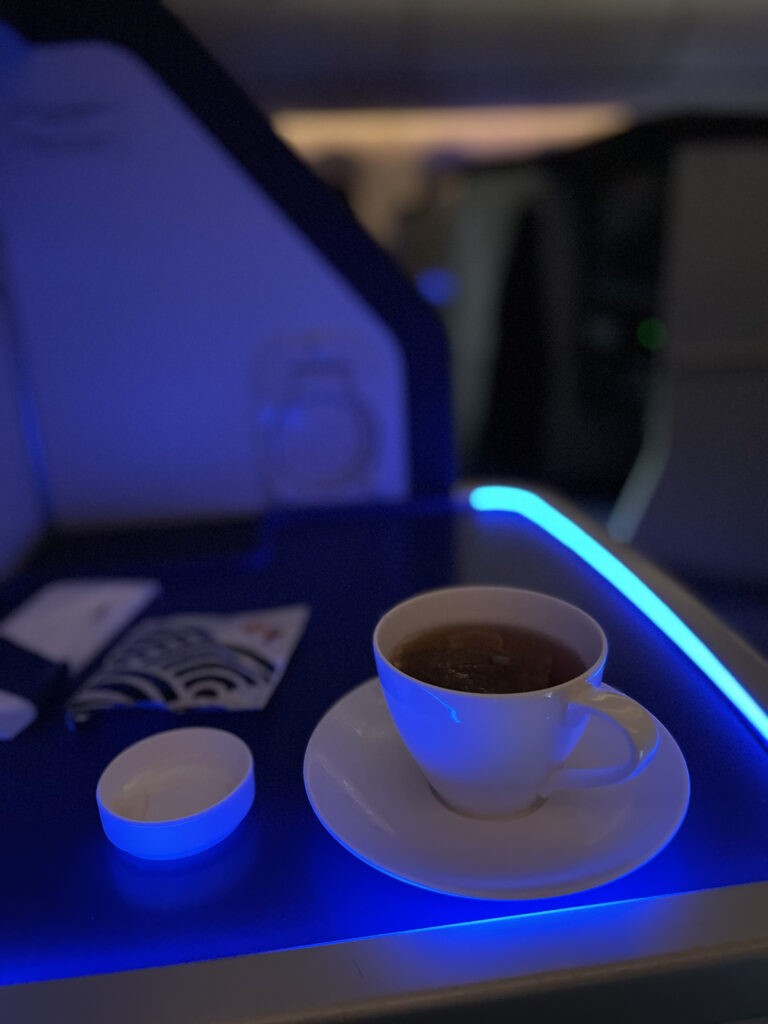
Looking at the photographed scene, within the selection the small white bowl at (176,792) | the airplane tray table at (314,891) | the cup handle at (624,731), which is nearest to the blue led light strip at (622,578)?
the airplane tray table at (314,891)

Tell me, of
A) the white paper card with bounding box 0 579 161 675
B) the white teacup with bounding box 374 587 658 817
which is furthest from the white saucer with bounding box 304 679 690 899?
the white paper card with bounding box 0 579 161 675

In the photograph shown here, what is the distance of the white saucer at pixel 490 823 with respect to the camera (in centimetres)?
26

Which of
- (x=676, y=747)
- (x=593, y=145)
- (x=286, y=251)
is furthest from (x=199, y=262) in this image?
(x=593, y=145)

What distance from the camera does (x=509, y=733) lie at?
10.5 inches

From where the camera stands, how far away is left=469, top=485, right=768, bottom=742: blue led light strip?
38 cm

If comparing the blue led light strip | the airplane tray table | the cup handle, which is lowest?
the blue led light strip

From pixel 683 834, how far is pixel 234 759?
0.20 m

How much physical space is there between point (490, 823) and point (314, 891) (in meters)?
0.07

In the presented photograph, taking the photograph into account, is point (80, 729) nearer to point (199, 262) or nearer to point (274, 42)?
point (199, 262)

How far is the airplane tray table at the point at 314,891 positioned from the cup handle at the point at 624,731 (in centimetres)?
4

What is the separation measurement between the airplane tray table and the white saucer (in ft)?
0.04

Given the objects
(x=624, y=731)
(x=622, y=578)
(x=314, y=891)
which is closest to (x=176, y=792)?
(x=314, y=891)

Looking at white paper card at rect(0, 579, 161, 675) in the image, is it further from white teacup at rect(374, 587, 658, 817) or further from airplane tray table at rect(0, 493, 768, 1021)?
white teacup at rect(374, 587, 658, 817)

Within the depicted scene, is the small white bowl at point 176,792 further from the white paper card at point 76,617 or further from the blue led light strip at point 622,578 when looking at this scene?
the blue led light strip at point 622,578
